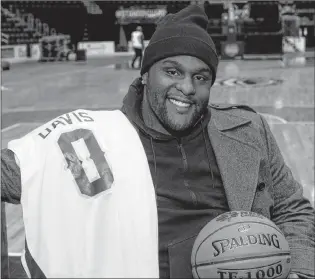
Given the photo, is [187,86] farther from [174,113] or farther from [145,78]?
[145,78]

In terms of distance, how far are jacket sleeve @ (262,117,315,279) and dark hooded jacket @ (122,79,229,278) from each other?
0.28 metres

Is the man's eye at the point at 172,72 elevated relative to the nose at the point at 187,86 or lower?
elevated

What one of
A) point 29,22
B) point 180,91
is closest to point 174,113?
point 180,91

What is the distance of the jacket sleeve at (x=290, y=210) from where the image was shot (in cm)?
245

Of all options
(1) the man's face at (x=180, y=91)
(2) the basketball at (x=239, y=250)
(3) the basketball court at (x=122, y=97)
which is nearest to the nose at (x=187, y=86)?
(1) the man's face at (x=180, y=91)

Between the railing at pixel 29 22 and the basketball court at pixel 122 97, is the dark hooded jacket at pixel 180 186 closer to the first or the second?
the basketball court at pixel 122 97

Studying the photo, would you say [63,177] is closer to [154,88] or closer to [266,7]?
[154,88]

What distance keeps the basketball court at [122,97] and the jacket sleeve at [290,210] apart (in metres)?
1.91

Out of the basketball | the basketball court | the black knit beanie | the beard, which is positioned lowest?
the basketball court

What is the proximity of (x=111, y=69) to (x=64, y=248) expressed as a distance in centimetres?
1916

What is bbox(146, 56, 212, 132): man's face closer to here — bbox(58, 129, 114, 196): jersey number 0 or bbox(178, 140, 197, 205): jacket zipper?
bbox(178, 140, 197, 205): jacket zipper

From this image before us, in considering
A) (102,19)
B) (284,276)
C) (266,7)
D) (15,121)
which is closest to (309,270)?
(284,276)

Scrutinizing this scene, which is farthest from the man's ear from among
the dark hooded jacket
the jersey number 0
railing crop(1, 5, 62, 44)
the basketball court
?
railing crop(1, 5, 62, 44)

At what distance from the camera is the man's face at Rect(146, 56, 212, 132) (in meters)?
2.36
